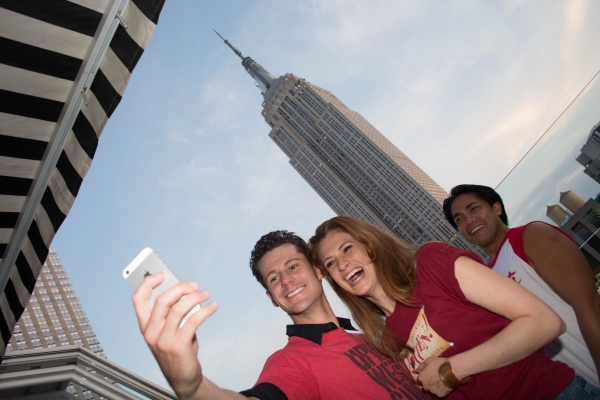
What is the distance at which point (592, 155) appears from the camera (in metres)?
2.58

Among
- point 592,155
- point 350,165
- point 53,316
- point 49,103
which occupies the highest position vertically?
point 53,316

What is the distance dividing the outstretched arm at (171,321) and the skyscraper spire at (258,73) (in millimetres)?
95742

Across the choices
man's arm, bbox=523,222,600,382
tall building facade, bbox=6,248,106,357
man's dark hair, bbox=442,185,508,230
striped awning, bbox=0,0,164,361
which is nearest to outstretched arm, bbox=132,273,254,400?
striped awning, bbox=0,0,164,361

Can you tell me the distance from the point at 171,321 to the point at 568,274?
209cm

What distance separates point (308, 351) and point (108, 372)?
4.26 ft

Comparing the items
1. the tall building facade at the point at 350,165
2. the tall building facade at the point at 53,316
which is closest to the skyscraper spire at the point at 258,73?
the tall building facade at the point at 350,165

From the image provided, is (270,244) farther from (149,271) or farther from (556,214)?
(556,214)

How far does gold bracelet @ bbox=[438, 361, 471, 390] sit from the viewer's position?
1.56 m

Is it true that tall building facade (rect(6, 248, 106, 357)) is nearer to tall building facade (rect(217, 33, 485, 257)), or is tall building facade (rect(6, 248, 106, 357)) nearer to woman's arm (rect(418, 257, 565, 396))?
tall building facade (rect(217, 33, 485, 257))

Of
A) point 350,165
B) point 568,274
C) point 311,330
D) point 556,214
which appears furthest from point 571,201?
point 350,165

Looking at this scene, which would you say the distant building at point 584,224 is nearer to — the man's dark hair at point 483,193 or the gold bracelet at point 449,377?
the man's dark hair at point 483,193

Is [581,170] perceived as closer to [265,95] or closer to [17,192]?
[17,192]

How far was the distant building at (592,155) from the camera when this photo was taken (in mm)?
2547

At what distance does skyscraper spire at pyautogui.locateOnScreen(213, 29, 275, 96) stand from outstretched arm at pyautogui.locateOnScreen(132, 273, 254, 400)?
314 ft
